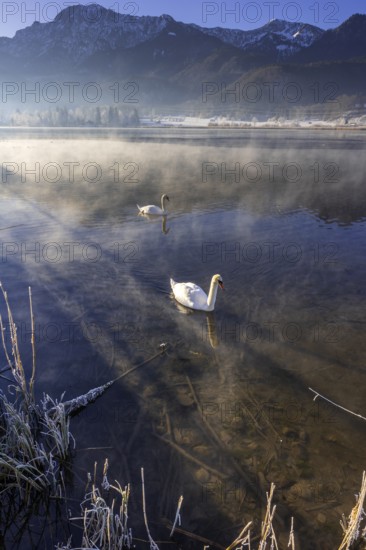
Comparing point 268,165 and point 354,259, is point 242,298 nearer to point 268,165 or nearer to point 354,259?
point 354,259

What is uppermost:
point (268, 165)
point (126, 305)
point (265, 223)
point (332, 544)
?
point (268, 165)

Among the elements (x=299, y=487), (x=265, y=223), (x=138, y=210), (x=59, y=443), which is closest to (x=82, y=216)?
(x=138, y=210)

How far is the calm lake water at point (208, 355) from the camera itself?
16.8ft

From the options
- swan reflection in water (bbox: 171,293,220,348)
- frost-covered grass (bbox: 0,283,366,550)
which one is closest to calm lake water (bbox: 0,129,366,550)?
swan reflection in water (bbox: 171,293,220,348)

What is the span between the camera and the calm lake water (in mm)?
5117

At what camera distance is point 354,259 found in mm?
13180

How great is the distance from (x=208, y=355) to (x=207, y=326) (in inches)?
49.0

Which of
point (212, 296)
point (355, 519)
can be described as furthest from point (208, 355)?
point (355, 519)

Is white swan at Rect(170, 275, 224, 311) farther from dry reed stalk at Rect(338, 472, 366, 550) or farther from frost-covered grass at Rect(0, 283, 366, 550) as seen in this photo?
dry reed stalk at Rect(338, 472, 366, 550)

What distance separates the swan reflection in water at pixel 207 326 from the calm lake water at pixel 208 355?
44 mm

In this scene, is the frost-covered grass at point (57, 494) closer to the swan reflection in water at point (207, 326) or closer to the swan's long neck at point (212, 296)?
the swan reflection in water at point (207, 326)

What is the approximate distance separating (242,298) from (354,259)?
5.33 metres

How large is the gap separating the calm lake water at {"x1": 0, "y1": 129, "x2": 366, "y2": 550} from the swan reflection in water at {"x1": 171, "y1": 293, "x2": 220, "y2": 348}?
0.04 meters

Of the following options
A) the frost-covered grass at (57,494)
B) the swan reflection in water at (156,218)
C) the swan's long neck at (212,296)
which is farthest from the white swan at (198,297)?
the swan reflection in water at (156,218)
